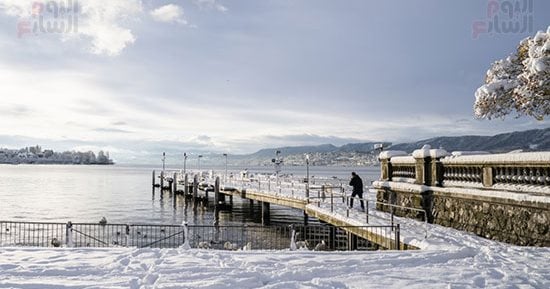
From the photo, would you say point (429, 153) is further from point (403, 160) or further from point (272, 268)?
point (272, 268)

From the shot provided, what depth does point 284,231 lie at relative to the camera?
33844mm

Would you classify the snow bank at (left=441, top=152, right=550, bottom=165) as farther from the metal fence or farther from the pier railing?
the metal fence

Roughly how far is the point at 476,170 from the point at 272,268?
30.6 feet

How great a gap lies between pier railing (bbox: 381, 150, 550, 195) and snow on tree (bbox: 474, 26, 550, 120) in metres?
1.44

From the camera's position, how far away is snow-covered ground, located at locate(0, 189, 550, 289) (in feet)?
28.0

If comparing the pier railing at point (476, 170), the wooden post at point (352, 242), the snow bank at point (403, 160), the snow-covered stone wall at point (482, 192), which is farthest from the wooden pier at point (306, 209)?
the snow bank at point (403, 160)

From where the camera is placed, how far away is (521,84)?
13.4 metres

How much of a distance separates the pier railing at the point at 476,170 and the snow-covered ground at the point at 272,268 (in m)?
2.12

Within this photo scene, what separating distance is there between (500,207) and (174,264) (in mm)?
9968

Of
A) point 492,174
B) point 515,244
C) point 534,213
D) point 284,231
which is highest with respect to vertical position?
point 492,174

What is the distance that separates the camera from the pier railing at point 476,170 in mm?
12656

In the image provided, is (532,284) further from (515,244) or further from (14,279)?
(14,279)

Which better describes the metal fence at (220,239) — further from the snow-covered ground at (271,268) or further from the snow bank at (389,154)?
the snow-covered ground at (271,268)

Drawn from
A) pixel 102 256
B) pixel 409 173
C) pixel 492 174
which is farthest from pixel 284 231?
pixel 102 256
